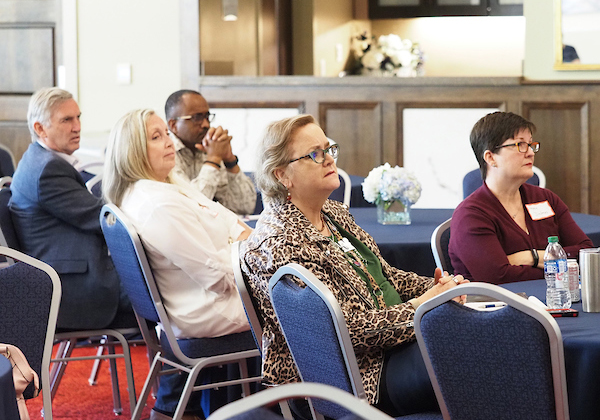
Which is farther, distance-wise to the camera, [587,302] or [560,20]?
[560,20]

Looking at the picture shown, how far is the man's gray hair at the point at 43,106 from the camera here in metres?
3.67

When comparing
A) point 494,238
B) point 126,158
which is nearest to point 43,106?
point 126,158

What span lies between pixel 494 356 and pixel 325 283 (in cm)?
57

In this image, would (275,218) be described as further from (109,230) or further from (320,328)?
(109,230)

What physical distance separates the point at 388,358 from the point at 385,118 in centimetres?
453

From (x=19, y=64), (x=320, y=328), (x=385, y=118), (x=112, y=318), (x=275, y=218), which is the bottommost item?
(x=112, y=318)

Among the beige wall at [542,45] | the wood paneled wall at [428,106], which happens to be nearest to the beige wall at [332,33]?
the wood paneled wall at [428,106]

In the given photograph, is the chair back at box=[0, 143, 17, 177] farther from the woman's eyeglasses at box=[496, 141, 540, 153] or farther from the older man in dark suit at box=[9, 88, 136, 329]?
the woman's eyeglasses at box=[496, 141, 540, 153]

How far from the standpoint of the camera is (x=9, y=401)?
1.57m

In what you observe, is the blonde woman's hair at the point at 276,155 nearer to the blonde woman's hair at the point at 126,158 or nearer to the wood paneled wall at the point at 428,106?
the blonde woman's hair at the point at 126,158

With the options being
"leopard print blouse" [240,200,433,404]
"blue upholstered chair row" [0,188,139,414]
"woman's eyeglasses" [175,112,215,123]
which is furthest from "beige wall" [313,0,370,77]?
"leopard print blouse" [240,200,433,404]

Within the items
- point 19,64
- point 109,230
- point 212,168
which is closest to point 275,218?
point 109,230

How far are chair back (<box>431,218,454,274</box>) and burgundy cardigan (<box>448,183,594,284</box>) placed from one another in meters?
0.09

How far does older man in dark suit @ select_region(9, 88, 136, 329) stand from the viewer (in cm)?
306
